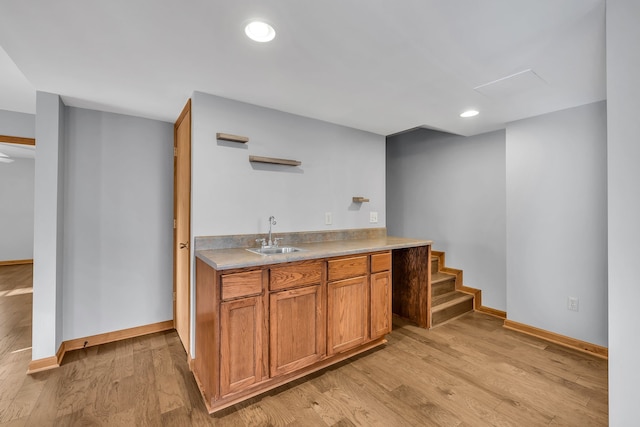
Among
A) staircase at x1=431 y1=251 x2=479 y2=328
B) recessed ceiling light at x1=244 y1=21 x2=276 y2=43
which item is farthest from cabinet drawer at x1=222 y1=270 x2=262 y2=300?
staircase at x1=431 y1=251 x2=479 y2=328

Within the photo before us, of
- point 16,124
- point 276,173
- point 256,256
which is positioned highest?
point 16,124

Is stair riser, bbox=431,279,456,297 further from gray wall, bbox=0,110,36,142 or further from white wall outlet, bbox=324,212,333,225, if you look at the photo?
gray wall, bbox=0,110,36,142

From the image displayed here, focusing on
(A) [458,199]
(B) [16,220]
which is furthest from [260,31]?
(B) [16,220]

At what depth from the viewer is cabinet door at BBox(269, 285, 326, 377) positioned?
6.49ft

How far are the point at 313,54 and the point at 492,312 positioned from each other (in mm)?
3549

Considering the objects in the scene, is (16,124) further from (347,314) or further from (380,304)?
(380,304)

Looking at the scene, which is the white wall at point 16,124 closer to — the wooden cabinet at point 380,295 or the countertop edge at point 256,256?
the countertop edge at point 256,256

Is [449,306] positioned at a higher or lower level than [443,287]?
lower

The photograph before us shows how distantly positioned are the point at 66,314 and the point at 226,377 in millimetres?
1916

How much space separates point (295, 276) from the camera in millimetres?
2068

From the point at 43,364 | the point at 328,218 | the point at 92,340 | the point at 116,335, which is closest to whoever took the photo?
the point at 43,364

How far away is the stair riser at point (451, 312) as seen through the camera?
322 cm

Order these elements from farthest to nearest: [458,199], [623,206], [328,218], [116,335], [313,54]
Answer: [458,199], [328,218], [116,335], [313,54], [623,206]

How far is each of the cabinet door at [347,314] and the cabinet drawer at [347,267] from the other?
44 millimetres
